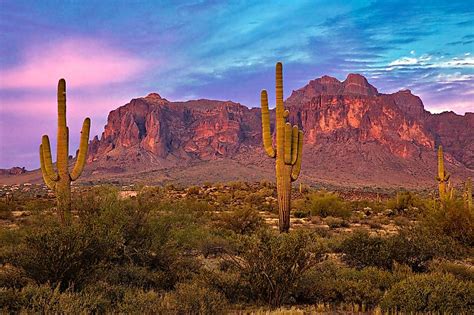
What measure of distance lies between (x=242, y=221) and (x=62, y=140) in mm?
8672

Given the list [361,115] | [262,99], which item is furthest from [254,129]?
[262,99]

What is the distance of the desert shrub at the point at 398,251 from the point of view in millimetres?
11602

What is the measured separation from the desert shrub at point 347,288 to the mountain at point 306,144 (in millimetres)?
95010

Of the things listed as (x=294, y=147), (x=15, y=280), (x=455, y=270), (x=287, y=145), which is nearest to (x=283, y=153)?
(x=287, y=145)

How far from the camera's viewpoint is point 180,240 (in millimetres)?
13320

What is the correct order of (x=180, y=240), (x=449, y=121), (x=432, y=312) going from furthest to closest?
(x=449, y=121), (x=180, y=240), (x=432, y=312)

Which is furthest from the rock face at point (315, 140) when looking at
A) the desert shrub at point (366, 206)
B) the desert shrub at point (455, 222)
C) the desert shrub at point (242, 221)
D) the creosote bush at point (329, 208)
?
the desert shrub at point (455, 222)

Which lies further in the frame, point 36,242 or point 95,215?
point 95,215

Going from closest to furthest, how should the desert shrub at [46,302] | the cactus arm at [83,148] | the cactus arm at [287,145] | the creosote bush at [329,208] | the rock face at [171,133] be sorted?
1. the desert shrub at [46,302]
2. the cactus arm at [83,148]
3. the cactus arm at [287,145]
4. the creosote bush at [329,208]
5. the rock face at [171,133]

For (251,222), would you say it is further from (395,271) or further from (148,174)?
(148,174)

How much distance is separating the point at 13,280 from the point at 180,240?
17.4ft

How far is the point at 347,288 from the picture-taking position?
8.80 metres

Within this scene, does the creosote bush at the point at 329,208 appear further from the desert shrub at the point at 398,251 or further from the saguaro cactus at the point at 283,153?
the desert shrub at the point at 398,251

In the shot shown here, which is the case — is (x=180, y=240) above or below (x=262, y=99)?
below
